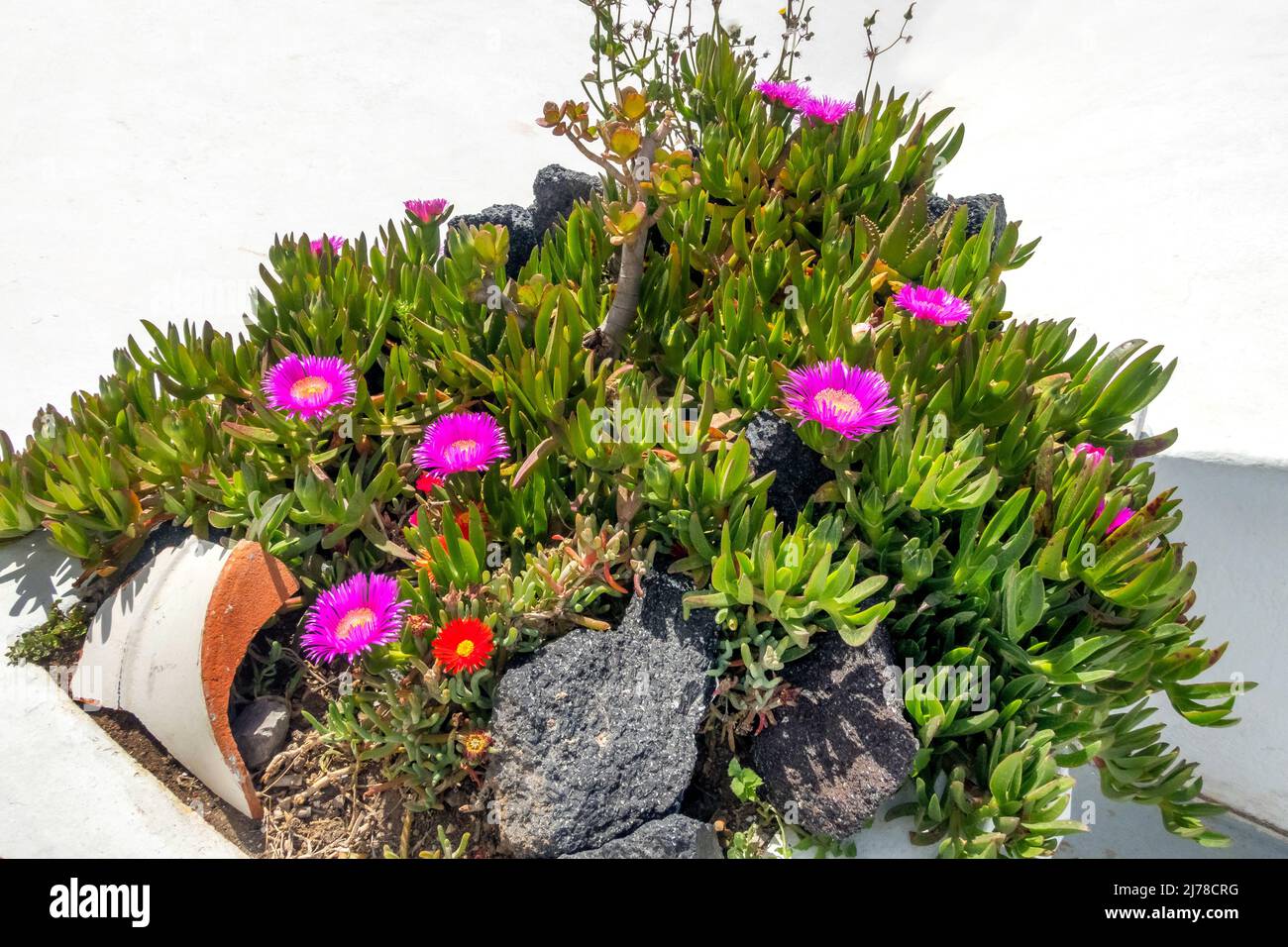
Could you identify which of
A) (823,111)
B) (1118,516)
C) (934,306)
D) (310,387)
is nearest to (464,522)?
(310,387)

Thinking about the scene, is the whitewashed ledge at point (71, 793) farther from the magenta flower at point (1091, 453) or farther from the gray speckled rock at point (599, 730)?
the magenta flower at point (1091, 453)

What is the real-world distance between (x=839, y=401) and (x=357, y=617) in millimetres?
900

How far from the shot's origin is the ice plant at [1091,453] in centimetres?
157

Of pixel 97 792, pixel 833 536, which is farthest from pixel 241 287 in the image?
pixel 833 536

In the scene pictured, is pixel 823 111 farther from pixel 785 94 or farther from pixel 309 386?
pixel 309 386

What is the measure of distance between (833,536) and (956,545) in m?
0.38

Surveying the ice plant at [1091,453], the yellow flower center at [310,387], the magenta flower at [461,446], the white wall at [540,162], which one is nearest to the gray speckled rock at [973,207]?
the white wall at [540,162]

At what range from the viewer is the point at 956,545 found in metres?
1.69

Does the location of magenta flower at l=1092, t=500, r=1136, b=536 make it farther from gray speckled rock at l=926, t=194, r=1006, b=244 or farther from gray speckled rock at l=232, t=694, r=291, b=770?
gray speckled rock at l=232, t=694, r=291, b=770

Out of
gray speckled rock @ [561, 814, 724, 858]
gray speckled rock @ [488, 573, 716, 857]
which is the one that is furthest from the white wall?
gray speckled rock @ [561, 814, 724, 858]

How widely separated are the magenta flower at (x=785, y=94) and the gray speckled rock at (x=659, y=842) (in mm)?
1871

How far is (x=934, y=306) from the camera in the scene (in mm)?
1714

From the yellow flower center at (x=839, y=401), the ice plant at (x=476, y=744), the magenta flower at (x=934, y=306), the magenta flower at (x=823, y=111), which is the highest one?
the magenta flower at (x=823, y=111)

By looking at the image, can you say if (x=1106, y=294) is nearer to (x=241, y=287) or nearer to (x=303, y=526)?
(x=303, y=526)
